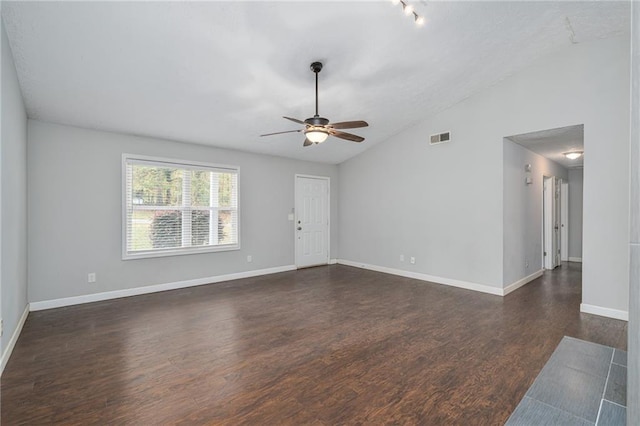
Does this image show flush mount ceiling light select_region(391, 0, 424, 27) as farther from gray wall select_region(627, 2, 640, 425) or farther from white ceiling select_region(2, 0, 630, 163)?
gray wall select_region(627, 2, 640, 425)

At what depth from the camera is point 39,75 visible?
126 inches

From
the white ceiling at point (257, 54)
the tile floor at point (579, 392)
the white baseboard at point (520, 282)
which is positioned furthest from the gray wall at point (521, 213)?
the tile floor at point (579, 392)

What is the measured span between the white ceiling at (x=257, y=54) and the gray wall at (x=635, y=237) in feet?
6.63

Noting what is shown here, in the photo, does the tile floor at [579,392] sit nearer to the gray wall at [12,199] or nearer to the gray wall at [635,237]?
the gray wall at [635,237]

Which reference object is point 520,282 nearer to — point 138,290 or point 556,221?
point 556,221

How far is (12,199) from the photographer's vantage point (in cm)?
291

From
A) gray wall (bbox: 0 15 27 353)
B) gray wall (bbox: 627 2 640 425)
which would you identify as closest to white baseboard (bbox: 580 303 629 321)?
gray wall (bbox: 627 2 640 425)

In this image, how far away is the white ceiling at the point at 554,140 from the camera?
172 inches

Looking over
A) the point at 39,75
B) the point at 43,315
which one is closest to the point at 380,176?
the point at 39,75

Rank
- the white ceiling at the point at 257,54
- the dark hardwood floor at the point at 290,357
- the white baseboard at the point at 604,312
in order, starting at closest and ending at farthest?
the dark hardwood floor at the point at 290,357, the white ceiling at the point at 257,54, the white baseboard at the point at 604,312

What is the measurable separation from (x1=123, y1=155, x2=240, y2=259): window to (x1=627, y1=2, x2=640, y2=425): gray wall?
17.5 feet

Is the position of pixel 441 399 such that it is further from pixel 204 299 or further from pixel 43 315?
pixel 43 315

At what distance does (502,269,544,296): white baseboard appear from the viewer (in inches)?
190

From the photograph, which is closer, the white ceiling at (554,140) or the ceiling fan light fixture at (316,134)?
the ceiling fan light fixture at (316,134)
